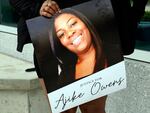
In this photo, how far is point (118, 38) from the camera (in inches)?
84.0

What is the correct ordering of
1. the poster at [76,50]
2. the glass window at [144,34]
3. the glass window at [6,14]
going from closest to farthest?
the poster at [76,50]
the glass window at [144,34]
the glass window at [6,14]

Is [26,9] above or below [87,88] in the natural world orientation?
above

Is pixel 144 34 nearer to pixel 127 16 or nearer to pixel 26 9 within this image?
pixel 127 16

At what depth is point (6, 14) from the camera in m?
6.12

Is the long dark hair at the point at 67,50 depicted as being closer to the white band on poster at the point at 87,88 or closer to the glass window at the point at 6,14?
the white band on poster at the point at 87,88

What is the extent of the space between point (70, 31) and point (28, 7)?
11.2 inches

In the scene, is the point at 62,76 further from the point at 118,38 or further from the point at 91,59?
the point at 118,38

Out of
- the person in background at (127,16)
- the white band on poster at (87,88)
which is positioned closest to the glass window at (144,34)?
the person in background at (127,16)

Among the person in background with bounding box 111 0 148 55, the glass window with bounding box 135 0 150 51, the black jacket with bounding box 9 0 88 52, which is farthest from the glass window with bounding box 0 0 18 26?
the person in background with bounding box 111 0 148 55

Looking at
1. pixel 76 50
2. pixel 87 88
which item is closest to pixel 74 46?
pixel 76 50

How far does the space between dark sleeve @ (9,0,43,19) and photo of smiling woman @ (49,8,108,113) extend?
0.14m

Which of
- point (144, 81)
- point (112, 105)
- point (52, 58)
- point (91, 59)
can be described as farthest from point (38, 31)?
point (112, 105)

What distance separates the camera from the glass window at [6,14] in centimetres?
584

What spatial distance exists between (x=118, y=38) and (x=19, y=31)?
1.92 feet
